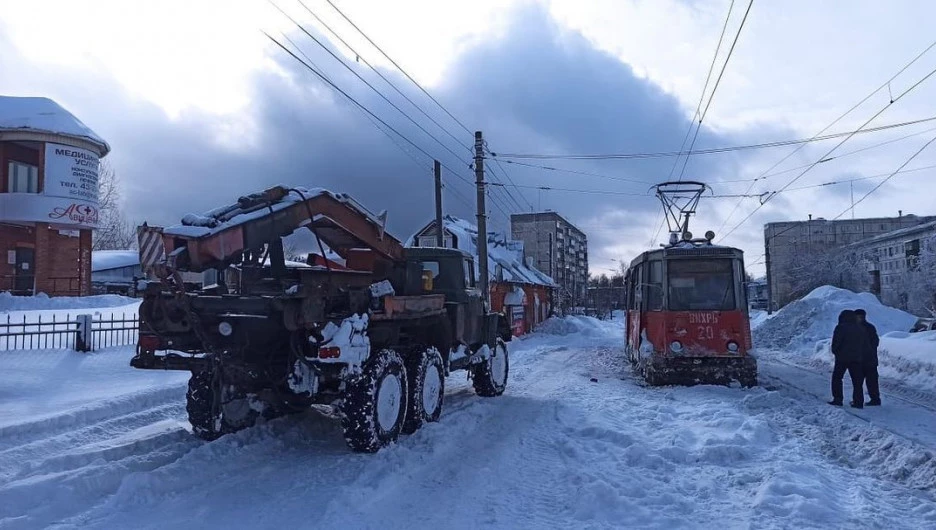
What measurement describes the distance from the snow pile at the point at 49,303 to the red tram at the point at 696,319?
2319cm

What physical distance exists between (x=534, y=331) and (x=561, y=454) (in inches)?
1145

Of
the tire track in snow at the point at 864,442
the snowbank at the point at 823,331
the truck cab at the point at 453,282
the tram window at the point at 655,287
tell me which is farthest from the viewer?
the snowbank at the point at 823,331

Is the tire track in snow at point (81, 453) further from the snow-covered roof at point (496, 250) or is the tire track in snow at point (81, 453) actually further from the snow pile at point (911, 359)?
the snow-covered roof at point (496, 250)

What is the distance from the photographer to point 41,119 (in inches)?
1175

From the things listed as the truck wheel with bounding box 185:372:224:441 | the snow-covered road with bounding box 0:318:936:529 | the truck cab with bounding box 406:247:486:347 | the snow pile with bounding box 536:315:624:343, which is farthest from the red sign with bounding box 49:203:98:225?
the truck wheel with bounding box 185:372:224:441

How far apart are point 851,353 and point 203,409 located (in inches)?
399

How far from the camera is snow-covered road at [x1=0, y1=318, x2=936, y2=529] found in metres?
5.39

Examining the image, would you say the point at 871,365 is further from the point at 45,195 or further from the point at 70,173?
the point at 70,173

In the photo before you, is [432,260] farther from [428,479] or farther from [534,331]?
[534,331]

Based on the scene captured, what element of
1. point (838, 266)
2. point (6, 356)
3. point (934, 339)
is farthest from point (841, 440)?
point (838, 266)

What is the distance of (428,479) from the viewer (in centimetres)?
654

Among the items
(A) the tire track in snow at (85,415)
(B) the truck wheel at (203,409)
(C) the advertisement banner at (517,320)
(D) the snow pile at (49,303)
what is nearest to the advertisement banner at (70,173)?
(D) the snow pile at (49,303)

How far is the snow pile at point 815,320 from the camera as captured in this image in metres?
26.8

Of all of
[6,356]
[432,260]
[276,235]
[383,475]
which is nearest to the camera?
[383,475]
